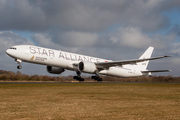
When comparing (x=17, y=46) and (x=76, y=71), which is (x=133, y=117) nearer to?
(x=17, y=46)

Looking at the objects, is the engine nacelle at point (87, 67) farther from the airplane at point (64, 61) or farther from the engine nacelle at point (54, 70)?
the engine nacelle at point (54, 70)

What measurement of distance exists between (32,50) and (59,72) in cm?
1005

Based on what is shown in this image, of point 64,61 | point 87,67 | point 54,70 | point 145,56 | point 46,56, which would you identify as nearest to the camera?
point 46,56

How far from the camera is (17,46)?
30.0m

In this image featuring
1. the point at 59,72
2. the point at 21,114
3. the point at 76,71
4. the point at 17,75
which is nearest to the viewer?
the point at 21,114

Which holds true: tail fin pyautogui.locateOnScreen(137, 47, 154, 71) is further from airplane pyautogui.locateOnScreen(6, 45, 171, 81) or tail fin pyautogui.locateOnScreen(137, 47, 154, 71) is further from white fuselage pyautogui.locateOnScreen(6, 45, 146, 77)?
white fuselage pyautogui.locateOnScreen(6, 45, 146, 77)

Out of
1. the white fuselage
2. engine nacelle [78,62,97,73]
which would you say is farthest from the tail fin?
engine nacelle [78,62,97,73]

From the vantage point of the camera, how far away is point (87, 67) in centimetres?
3359

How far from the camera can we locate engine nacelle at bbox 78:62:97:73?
1314 inches

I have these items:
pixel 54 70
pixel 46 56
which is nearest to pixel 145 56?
pixel 54 70

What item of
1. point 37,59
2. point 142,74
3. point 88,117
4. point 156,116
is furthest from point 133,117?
point 142,74

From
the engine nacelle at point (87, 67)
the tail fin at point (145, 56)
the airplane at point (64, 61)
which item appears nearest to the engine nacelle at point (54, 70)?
the airplane at point (64, 61)

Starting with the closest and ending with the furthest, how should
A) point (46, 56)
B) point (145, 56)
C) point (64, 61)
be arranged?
point (46, 56)
point (64, 61)
point (145, 56)

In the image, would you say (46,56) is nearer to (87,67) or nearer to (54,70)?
(87,67)
